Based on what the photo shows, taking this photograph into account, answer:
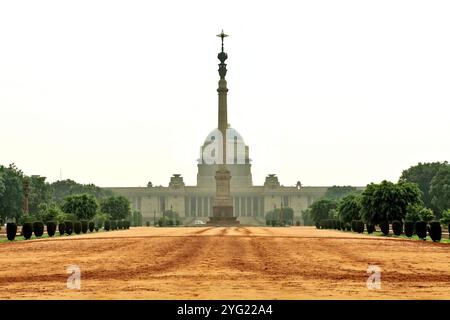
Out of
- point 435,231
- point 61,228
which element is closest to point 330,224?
point 61,228

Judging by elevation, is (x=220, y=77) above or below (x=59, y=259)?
above

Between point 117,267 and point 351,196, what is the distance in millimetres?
71234

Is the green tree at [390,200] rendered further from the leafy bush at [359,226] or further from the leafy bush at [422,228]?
the leafy bush at [422,228]

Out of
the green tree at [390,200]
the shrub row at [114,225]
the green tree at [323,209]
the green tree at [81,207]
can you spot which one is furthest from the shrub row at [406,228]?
the green tree at [81,207]

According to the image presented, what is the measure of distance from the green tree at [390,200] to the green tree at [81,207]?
42368 millimetres

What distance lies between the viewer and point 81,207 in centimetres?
10625

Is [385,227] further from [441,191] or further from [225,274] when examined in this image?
[225,274]

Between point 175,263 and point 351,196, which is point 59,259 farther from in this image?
point 351,196

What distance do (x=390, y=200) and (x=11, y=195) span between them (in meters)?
66.1

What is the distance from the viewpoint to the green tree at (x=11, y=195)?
120438 millimetres

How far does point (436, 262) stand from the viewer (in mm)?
36656

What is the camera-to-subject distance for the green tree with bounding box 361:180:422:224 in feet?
256
